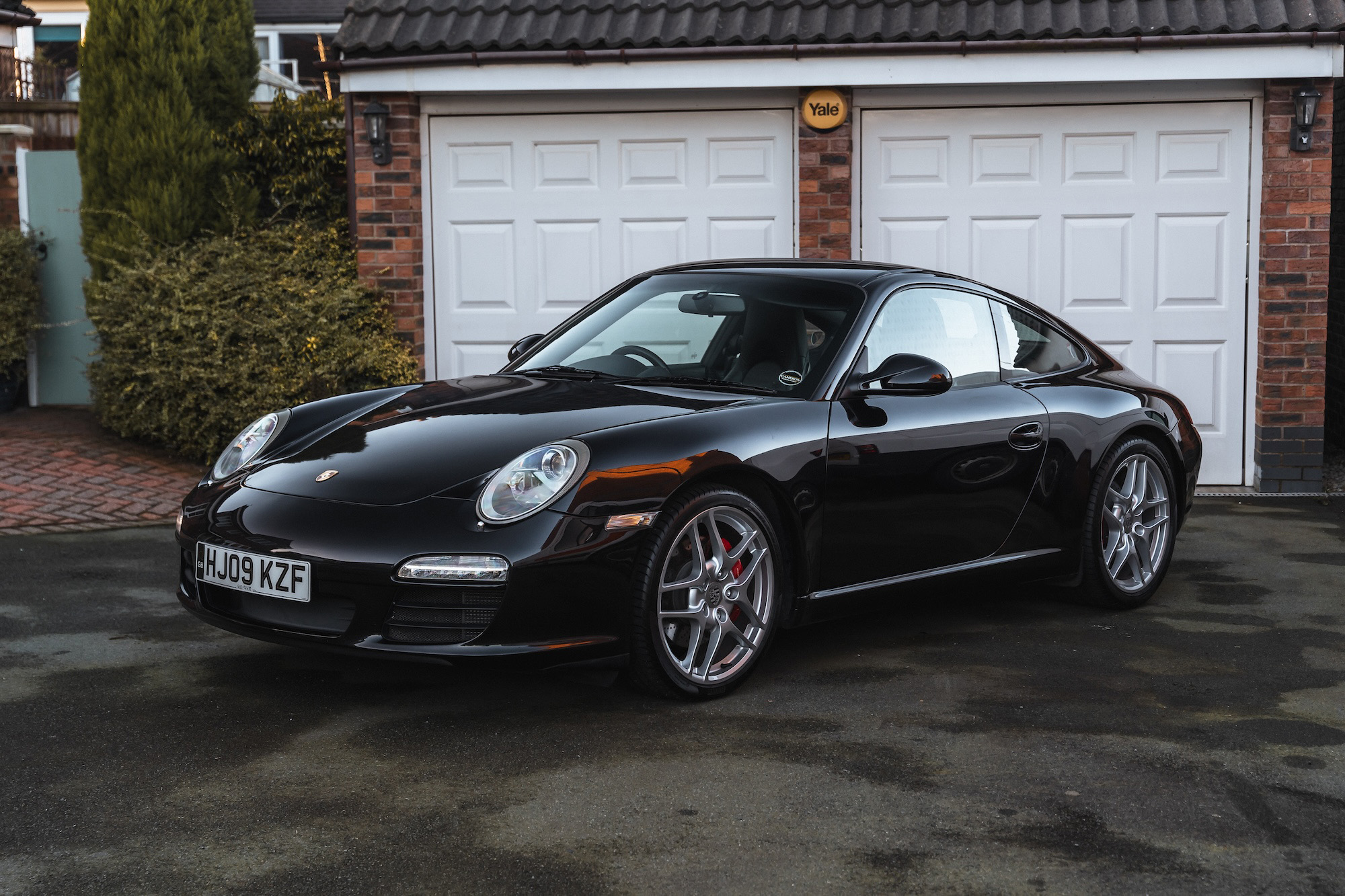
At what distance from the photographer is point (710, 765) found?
3922mm

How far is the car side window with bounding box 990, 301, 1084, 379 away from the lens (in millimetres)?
5613

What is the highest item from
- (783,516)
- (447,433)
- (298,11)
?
(298,11)

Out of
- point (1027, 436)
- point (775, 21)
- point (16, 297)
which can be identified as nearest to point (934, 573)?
point (1027, 436)

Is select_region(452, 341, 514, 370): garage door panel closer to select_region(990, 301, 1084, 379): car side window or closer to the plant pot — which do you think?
the plant pot

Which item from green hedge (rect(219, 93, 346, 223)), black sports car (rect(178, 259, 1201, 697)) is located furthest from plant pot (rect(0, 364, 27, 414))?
black sports car (rect(178, 259, 1201, 697))

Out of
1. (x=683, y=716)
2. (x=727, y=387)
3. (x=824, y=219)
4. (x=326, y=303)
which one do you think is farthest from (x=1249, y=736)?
(x=326, y=303)

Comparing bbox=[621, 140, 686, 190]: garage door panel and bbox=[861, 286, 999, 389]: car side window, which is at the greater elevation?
bbox=[621, 140, 686, 190]: garage door panel

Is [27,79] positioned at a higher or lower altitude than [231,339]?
higher

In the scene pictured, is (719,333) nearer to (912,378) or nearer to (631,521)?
(912,378)

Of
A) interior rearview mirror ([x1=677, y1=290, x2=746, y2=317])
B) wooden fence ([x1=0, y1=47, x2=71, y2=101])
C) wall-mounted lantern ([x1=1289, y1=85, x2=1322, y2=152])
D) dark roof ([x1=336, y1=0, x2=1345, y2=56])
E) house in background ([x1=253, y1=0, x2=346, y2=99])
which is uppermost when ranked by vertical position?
house in background ([x1=253, y1=0, x2=346, y2=99])

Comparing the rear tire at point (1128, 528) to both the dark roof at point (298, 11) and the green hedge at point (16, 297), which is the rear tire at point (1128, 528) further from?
the dark roof at point (298, 11)

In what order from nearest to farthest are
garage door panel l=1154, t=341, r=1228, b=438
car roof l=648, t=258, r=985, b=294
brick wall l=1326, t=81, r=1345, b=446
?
car roof l=648, t=258, r=985, b=294, garage door panel l=1154, t=341, r=1228, b=438, brick wall l=1326, t=81, r=1345, b=446

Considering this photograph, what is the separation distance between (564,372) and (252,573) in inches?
57.5

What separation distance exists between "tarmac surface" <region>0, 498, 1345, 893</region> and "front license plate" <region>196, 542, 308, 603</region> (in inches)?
15.2
